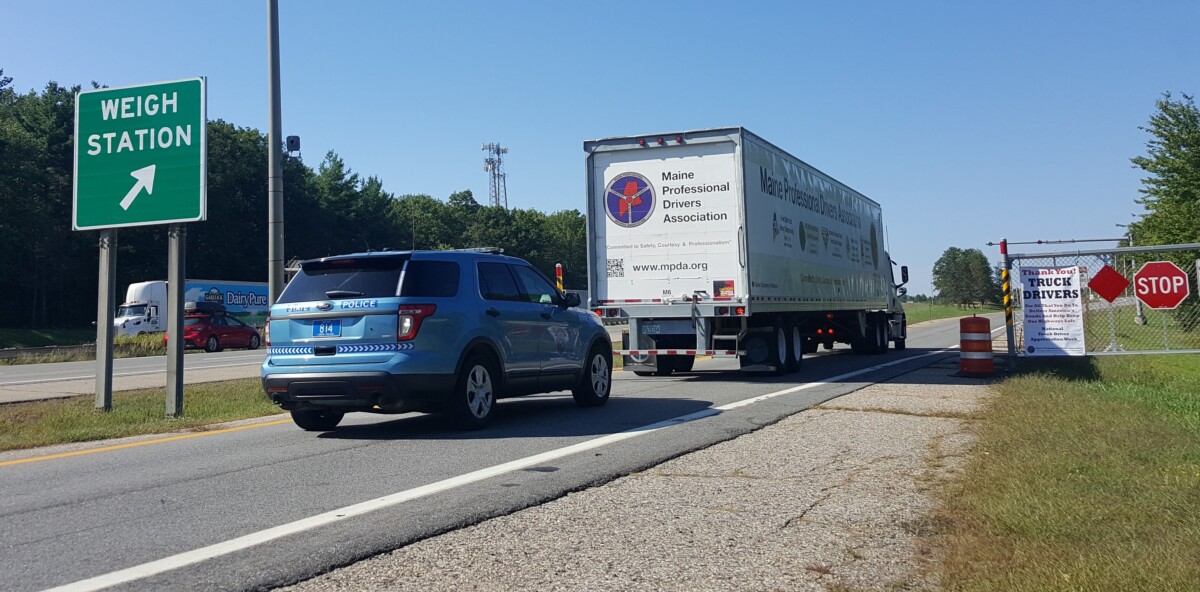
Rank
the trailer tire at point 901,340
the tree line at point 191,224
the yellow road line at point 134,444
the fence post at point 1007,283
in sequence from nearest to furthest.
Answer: the yellow road line at point 134,444, the fence post at point 1007,283, the trailer tire at point 901,340, the tree line at point 191,224

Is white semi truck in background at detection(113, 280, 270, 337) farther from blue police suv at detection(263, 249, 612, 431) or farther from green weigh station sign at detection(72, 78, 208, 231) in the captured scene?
blue police suv at detection(263, 249, 612, 431)

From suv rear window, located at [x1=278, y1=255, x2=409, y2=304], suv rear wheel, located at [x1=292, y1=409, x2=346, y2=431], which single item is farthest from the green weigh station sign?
suv rear wheel, located at [x1=292, y1=409, x2=346, y2=431]

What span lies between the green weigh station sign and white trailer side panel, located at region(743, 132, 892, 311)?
8130 mm

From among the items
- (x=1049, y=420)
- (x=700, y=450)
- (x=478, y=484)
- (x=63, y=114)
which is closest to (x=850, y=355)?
(x=1049, y=420)

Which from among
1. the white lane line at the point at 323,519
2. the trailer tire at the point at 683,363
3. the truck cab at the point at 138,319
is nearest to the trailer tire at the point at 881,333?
the trailer tire at the point at 683,363

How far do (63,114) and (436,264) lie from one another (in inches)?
2533

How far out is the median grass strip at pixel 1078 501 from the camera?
3.76m

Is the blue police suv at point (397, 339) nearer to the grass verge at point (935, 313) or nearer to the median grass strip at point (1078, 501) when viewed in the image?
the median grass strip at point (1078, 501)

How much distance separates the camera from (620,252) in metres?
15.2

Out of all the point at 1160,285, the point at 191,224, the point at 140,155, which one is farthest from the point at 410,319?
the point at 191,224

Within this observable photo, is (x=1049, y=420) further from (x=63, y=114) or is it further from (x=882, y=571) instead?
(x=63, y=114)

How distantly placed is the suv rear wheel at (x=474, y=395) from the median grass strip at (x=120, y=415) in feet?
10.4

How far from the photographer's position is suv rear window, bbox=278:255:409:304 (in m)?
8.32

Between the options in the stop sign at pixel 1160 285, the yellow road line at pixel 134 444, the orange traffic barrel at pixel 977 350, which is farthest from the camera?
the orange traffic barrel at pixel 977 350
